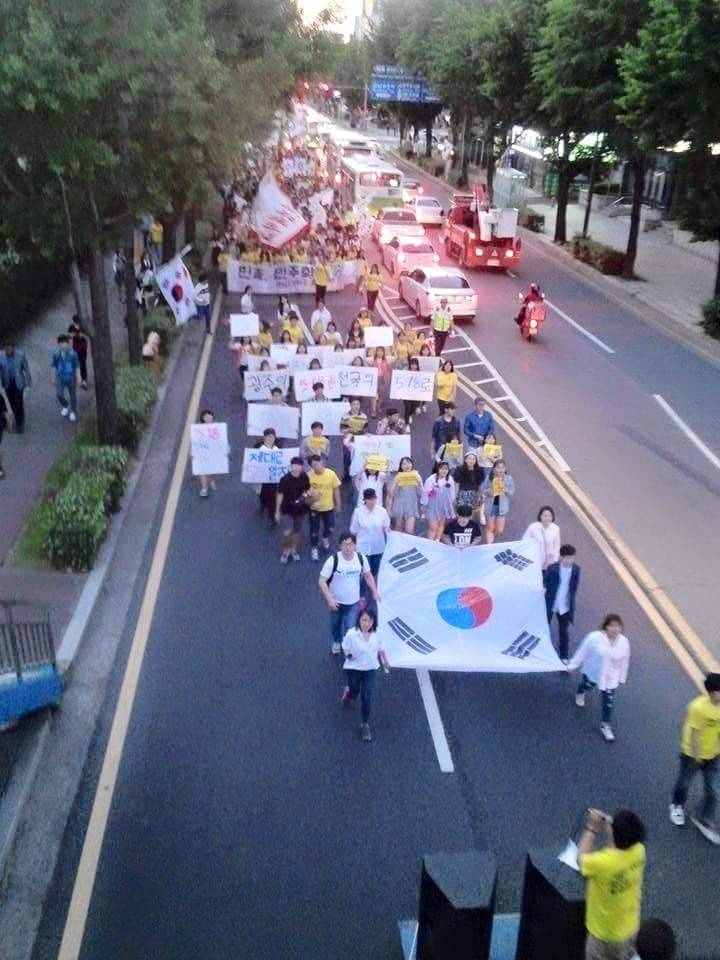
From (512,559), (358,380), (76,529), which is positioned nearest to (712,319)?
(358,380)

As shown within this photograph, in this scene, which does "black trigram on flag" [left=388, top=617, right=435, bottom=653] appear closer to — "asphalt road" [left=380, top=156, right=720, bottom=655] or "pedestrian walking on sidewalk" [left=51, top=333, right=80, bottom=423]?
"asphalt road" [left=380, top=156, right=720, bottom=655]

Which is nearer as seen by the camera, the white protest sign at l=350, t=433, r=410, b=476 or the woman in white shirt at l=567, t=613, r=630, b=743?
the woman in white shirt at l=567, t=613, r=630, b=743

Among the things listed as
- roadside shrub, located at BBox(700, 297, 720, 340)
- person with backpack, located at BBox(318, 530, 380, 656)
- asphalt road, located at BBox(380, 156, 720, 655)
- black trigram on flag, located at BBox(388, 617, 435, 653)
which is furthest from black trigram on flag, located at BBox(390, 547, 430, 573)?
roadside shrub, located at BBox(700, 297, 720, 340)

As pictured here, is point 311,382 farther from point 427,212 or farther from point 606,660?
point 427,212

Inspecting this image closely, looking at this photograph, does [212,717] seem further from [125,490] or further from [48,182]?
[48,182]

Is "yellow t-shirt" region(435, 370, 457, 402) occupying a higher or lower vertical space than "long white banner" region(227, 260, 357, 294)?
higher

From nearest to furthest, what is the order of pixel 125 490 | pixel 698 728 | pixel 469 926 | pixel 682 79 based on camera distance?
pixel 469 926, pixel 698 728, pixel 125 490, pixel 682 79

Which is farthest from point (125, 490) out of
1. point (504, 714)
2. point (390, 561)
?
point (504, 714)
